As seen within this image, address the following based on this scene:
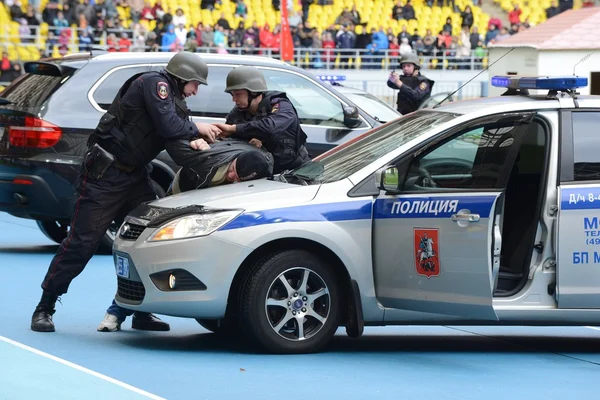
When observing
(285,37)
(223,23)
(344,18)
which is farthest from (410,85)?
(344,18)

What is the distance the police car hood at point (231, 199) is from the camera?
6852mm

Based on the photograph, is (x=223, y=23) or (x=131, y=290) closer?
(x=131, y=290)

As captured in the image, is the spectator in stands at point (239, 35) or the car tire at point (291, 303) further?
the spectator in stands at point (239, 35)

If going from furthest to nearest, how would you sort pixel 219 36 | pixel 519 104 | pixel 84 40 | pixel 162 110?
pixel 219 36
pixel 84 40
pixel 162 110
pixel 519 104

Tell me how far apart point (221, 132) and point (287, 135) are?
17.1 inches

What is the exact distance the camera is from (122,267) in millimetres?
7141

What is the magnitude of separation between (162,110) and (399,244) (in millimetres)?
1648

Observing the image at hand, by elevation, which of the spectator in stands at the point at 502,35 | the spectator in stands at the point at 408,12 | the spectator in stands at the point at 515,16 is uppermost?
the spectator in stands at the point at 408,12

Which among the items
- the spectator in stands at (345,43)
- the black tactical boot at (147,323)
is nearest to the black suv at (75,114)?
the black tactical boot at (147,323)

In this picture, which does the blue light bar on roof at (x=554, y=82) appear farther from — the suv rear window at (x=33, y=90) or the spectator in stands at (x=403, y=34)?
the spectator in stands at (x=403, y=34)

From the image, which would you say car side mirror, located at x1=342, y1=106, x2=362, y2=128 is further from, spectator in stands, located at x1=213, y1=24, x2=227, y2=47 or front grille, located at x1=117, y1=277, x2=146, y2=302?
spectator in stands, located at x1=213, y1=24, x2=227, y2=47

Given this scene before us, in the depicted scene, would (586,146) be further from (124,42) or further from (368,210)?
(124,42)

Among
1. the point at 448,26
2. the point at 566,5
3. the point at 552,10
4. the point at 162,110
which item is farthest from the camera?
the point at 566,5

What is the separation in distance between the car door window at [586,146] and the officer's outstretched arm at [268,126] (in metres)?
1.93
